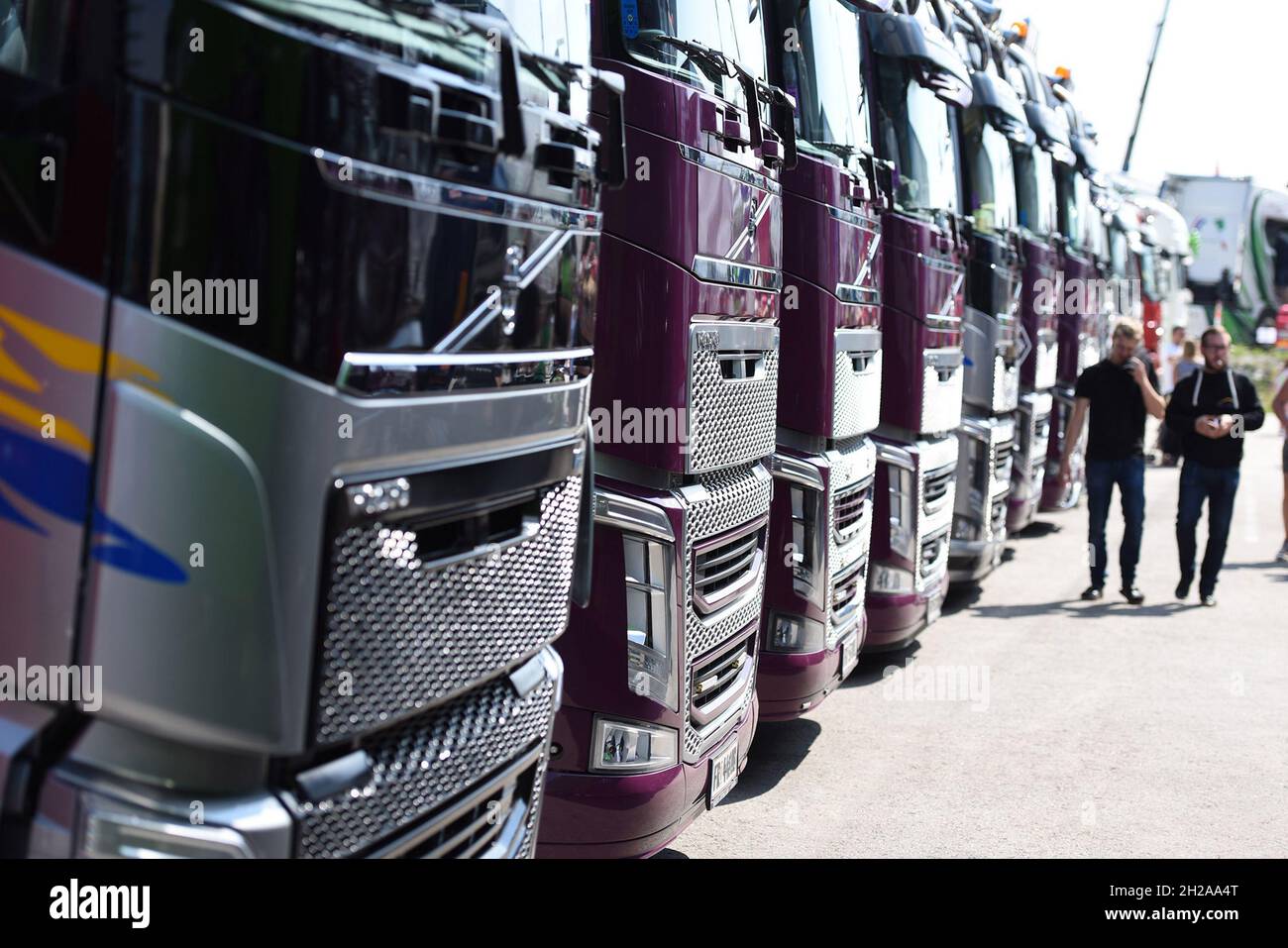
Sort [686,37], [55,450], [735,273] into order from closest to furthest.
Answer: [55,450] < [686,37] < [735,273]

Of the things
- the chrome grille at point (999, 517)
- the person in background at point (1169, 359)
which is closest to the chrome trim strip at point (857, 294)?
the chrome grille at point (999, 517)

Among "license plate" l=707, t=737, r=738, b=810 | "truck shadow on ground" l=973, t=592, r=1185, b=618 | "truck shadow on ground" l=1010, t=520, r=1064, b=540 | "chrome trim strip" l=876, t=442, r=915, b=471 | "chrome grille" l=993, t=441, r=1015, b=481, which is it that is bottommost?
"truck shadow on ground" l=1010, t=520, r=1064, b=540

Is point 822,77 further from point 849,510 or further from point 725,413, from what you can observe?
point 725,413

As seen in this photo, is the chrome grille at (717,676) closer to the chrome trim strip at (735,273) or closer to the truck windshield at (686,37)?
the chrome trim strip at (735,273)

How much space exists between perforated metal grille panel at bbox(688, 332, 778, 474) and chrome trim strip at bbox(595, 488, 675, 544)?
0.79 ft

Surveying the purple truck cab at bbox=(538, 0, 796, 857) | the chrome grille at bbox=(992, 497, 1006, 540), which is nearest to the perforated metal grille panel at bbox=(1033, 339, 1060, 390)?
the chrome grille at bbox=(992, 497, 1006, 540)

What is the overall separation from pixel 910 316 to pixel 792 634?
2377 mm

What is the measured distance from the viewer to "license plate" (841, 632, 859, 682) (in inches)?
245

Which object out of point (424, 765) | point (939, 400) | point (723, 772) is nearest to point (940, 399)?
point (939, 400)

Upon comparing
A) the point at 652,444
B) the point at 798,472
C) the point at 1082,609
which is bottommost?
the point at 1082,609

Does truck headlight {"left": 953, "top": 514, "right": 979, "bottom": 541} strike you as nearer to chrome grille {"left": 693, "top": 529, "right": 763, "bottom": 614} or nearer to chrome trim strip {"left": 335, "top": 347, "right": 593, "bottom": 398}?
chrome grille {"left": 693, "top": 529, "right": 763, "bottom": 614}

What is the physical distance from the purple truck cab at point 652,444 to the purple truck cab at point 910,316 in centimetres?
311

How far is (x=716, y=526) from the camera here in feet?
14.7

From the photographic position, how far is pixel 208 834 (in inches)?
87.0
